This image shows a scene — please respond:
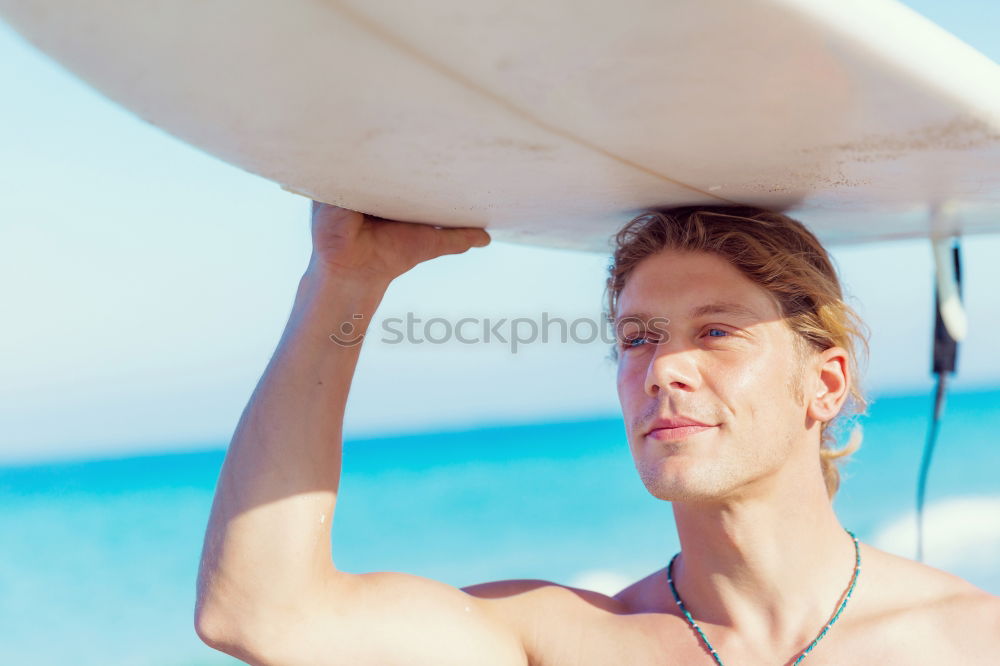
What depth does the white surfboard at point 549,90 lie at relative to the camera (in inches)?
45.6

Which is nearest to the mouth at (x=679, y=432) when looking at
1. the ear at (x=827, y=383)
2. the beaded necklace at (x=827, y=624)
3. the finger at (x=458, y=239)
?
the ear at (x=827, y=383)

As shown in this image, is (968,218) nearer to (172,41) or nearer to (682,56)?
(682,56)

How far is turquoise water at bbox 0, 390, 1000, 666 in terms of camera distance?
8594mm

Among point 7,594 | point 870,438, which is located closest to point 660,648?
point 7,594

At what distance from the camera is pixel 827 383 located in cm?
217

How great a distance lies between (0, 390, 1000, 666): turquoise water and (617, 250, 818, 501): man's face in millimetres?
6026

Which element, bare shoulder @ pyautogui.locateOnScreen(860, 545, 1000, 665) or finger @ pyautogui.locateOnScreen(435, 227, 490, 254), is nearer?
bare shoulder @ pyautogui.locateOnScreen(860, 545, 1000, 665)

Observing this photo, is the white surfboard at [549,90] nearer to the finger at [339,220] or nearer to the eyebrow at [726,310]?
the finger at [339,220]

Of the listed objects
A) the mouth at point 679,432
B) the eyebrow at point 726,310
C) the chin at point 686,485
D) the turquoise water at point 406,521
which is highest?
the eyebrow at point 726,310

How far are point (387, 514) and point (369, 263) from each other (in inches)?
434

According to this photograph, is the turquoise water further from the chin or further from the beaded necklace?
the chin

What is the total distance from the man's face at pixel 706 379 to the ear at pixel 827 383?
0.06 meters

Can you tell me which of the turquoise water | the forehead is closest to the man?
the forehead

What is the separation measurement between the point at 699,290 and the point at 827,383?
0.44 m
